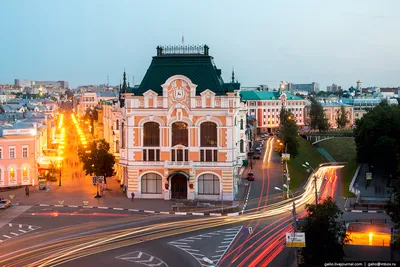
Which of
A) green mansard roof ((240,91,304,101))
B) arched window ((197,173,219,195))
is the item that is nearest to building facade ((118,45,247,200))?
arched window ((197,173,219,195))

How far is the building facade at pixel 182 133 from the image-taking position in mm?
54000

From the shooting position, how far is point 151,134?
55.2 m

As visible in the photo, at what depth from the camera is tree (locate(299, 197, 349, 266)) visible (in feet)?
103

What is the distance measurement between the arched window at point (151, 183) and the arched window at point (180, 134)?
3.63 m

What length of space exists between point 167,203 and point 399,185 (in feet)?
83.2

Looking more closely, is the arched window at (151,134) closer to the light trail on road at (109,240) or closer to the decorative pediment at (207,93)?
the decorative pediment at (207,93)

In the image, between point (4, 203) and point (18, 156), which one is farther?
point (18, 156)

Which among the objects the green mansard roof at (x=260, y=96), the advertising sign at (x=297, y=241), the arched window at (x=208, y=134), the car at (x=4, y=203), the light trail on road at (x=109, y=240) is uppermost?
the green mansard roof at (x=260, y=96)

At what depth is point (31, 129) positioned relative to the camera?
64688mm

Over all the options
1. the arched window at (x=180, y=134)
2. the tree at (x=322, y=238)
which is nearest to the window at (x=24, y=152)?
the arched window at (x=180, y=134)

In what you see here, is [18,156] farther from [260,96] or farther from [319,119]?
[260,96]

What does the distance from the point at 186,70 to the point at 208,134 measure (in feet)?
21.3

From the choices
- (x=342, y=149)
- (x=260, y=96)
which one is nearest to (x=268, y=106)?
(x=260, y=96)

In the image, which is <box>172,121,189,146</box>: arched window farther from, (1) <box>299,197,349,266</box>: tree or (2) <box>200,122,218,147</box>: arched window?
(1) <box>299,197,349,266</box>: tree
